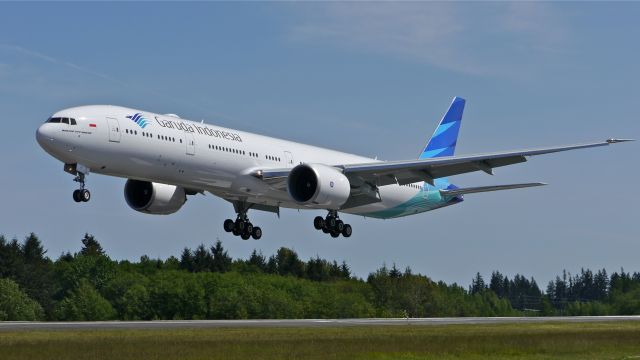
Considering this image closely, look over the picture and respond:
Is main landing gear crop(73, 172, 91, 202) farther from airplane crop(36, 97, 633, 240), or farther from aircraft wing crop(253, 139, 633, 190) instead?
aircraft wing crop(253, 139, 633, 190)

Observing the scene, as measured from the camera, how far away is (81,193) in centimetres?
4381

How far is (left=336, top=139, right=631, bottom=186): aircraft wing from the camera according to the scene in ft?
165

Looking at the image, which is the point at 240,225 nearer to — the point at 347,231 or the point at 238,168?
the point at 347,231

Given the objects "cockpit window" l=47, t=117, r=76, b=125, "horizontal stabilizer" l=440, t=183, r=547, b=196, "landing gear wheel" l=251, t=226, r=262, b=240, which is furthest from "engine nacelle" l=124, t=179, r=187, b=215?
"horizontal stabilizer" l=440, t=183, r=547, b=196

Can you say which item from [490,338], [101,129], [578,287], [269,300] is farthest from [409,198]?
[578,287]

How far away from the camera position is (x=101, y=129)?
4406 centimetres

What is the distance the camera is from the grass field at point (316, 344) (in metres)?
35.8

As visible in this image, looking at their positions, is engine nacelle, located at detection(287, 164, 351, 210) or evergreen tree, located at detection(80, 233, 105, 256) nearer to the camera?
engine nacelle, located at detection(287, 164, 351, 210)

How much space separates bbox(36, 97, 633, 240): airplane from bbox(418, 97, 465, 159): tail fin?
5.01 metres

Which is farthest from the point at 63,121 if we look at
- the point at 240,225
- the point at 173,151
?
the point at 240,225

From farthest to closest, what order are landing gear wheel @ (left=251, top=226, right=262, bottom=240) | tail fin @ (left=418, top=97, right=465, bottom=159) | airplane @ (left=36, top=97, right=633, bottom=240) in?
tail fin @ (left=418, top=97, right=465, bottom=159)
landing gear wheel @ (left=251, top=226, right=262, bottom=240)
airplane @ (left=36, top=97, right=633, bottom=240)

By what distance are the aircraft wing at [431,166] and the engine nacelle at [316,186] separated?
86.6 inches

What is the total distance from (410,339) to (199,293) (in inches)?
1868

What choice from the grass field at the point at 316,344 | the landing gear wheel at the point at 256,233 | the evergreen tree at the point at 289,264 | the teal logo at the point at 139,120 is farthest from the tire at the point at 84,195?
the evergreen tree at the point at 289,264
